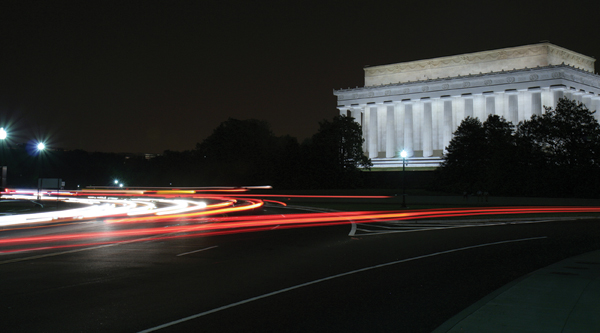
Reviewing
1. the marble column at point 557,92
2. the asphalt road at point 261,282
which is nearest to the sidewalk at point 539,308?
the asphalt road at point 261,282

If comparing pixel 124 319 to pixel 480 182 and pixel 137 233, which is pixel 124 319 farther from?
pixel 480 182

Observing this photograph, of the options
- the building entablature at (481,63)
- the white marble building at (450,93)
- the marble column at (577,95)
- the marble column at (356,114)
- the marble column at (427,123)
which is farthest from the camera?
the marble column at (356,114)

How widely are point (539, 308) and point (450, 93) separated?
82082mm

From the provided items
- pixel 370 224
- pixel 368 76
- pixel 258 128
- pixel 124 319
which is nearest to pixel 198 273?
pixel 124 319

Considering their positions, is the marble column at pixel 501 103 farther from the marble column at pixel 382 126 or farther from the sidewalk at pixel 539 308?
the sidewalk at pixel 539 308

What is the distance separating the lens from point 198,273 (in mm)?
11586

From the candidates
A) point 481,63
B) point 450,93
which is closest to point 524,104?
point 481,63

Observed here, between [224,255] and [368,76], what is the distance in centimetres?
8741

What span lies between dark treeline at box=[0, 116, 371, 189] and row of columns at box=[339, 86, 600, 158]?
39.6 feet

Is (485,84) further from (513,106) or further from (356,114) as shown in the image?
(356,114)

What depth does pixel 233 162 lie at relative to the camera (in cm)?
10925

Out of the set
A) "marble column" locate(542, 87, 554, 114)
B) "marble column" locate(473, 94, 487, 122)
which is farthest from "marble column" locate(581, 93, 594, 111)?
"marble column" locate(473, 94, 487, 122)

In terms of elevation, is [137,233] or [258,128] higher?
[258,128]

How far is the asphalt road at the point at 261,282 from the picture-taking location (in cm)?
755
